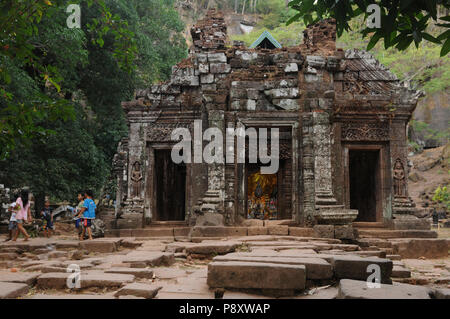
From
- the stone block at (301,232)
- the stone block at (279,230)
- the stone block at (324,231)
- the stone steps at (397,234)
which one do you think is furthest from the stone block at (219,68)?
the stone steps at (397,234)

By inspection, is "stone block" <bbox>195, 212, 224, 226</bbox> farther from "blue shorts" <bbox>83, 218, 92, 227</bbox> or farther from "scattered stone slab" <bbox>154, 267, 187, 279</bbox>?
"scattered stone slab" <bbox>154, 267, 187, 279</bbox>

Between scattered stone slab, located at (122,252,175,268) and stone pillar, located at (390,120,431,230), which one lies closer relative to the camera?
scattered stone slab, located at (122,252,175,268)

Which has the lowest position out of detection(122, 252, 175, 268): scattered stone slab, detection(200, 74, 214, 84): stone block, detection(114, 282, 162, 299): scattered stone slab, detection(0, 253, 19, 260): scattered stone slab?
detection(0, 253, 19, 260): scattered stone slab

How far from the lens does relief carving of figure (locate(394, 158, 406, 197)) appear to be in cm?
1089

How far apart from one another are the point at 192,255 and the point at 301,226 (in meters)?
3.78

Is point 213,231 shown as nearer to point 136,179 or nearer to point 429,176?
point 136,179

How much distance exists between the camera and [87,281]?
413cm

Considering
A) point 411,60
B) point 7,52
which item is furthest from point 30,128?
point 411,60

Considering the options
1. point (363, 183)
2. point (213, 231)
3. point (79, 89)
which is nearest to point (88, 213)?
point (213, 231)

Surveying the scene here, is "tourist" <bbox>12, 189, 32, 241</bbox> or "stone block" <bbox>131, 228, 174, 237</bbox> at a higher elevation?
"tourist" <bbox>12, 189, 32, 241</bbox>

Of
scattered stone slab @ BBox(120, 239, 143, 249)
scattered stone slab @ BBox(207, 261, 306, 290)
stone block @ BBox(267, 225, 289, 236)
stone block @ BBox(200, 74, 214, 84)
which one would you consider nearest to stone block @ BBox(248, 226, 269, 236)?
stone block @ BBox(267, 225, 289, 236)

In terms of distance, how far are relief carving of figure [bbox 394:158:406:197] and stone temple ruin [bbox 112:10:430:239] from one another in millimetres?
26

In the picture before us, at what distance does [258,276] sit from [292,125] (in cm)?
673
